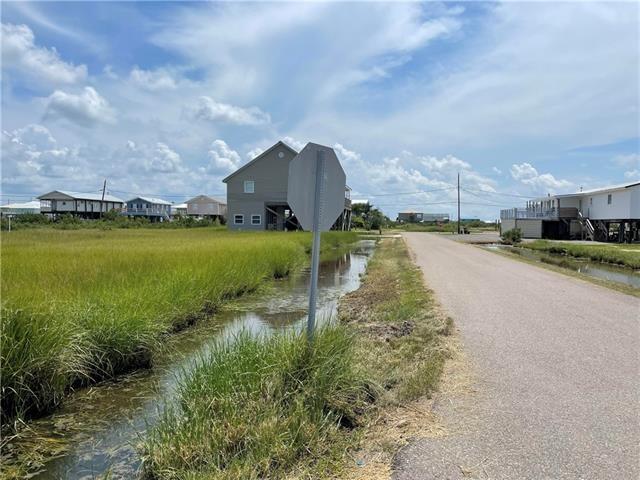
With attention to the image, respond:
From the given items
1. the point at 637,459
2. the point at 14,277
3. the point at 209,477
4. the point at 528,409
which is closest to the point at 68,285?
the point at 14,277

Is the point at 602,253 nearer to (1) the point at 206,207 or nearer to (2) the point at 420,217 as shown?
(1) the point at 206,207

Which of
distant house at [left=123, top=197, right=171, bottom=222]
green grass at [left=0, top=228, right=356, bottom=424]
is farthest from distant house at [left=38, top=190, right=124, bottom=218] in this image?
green grass at [left=0, top=228, right=356, bottom=424]

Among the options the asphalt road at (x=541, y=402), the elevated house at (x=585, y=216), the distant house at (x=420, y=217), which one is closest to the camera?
the asphalt road at (x=541, y=402)

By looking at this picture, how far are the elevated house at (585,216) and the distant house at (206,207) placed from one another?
51.8m

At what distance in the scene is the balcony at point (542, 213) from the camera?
50.8 m

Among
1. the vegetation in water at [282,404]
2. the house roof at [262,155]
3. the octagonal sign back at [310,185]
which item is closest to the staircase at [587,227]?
the house roof at [262,155]

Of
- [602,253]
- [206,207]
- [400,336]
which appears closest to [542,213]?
[602,253]

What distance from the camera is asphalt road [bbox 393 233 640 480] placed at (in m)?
3.65

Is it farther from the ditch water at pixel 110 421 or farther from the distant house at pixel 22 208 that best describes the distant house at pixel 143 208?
the ditch water at pixel 110 421

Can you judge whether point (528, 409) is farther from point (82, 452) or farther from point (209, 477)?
point (82, 452)

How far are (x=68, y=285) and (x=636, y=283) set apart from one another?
59.3 ft

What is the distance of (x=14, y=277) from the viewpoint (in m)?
8.17

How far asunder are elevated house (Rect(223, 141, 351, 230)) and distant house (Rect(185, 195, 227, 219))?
153ft

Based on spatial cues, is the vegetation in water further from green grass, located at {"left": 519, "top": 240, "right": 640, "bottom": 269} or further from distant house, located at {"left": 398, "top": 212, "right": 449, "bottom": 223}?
distant house, located at {"left": 398, "top": 212, "right": 449, "bottom": 223}
